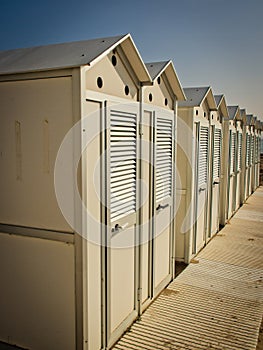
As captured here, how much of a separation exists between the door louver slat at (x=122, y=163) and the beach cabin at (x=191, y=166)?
2203mm

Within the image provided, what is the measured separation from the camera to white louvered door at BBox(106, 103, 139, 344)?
11.0 ft

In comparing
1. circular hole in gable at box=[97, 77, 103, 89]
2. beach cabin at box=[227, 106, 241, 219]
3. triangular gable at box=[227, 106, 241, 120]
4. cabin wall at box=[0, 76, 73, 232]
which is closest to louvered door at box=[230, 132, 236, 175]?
beach cabin at box=[227, 106, 241, 219]

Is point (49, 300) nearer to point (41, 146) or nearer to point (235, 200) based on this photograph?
point (41, 146)

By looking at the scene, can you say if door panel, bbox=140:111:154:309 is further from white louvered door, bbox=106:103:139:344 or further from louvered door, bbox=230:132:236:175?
louvered door, bbox=230:132:236:175

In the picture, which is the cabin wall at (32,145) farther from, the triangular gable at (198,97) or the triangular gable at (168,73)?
the triangular gable at (198,97)

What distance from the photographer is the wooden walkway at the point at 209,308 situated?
12.2ft

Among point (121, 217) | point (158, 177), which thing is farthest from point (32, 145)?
point (158, 177)

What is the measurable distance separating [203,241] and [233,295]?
219 cm

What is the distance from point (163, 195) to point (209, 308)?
5.05 feet

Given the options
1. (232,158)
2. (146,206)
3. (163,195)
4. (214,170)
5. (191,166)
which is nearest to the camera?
(146,206)

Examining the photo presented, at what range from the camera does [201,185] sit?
21.6 feet

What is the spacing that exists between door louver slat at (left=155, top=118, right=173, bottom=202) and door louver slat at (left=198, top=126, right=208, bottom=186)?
62.6 inches

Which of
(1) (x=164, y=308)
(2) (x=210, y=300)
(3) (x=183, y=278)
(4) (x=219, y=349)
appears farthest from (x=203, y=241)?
→ (4) (x=219, y=349)

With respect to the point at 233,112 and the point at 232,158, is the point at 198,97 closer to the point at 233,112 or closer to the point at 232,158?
the point at 233,112
